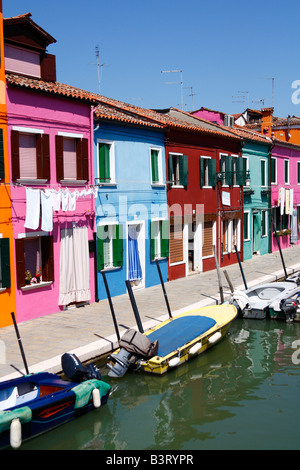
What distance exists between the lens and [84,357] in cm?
1145

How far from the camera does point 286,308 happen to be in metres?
16.2

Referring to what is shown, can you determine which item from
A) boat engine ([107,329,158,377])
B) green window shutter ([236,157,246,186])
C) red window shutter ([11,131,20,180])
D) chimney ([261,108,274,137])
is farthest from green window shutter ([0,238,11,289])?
chimney ([261,108,274,137])

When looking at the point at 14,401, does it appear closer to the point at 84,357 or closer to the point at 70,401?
the point at 70,401

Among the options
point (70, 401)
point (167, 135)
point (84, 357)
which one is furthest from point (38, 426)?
point (167, 135)

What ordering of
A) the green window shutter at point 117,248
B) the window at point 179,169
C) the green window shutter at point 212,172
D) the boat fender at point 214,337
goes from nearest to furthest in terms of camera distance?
the boat fender at point 214,337, the green window shutter at point 117,248, the window at point 179,169, the green window shutter at point 212,172

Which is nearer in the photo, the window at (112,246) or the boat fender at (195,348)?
the boat fender at (195,348)

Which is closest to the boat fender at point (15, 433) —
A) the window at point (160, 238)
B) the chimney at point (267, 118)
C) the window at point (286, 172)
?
the window at point (160, 238)

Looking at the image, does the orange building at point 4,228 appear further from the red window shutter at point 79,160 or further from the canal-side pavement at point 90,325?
the red window shutter at point 79,160

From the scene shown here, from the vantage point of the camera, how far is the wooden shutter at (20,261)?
13.8 m

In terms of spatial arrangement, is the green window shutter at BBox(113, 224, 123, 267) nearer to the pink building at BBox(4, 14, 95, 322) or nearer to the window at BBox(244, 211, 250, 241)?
the pink building at BBox(4, 14, 95, 322)

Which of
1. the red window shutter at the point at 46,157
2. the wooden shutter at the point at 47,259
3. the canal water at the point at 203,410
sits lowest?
the canal water at the point at 203,410

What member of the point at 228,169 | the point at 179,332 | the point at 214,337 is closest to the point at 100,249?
the point at 179,332

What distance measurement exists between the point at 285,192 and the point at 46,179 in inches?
829

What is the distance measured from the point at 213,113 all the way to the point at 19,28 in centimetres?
1739
